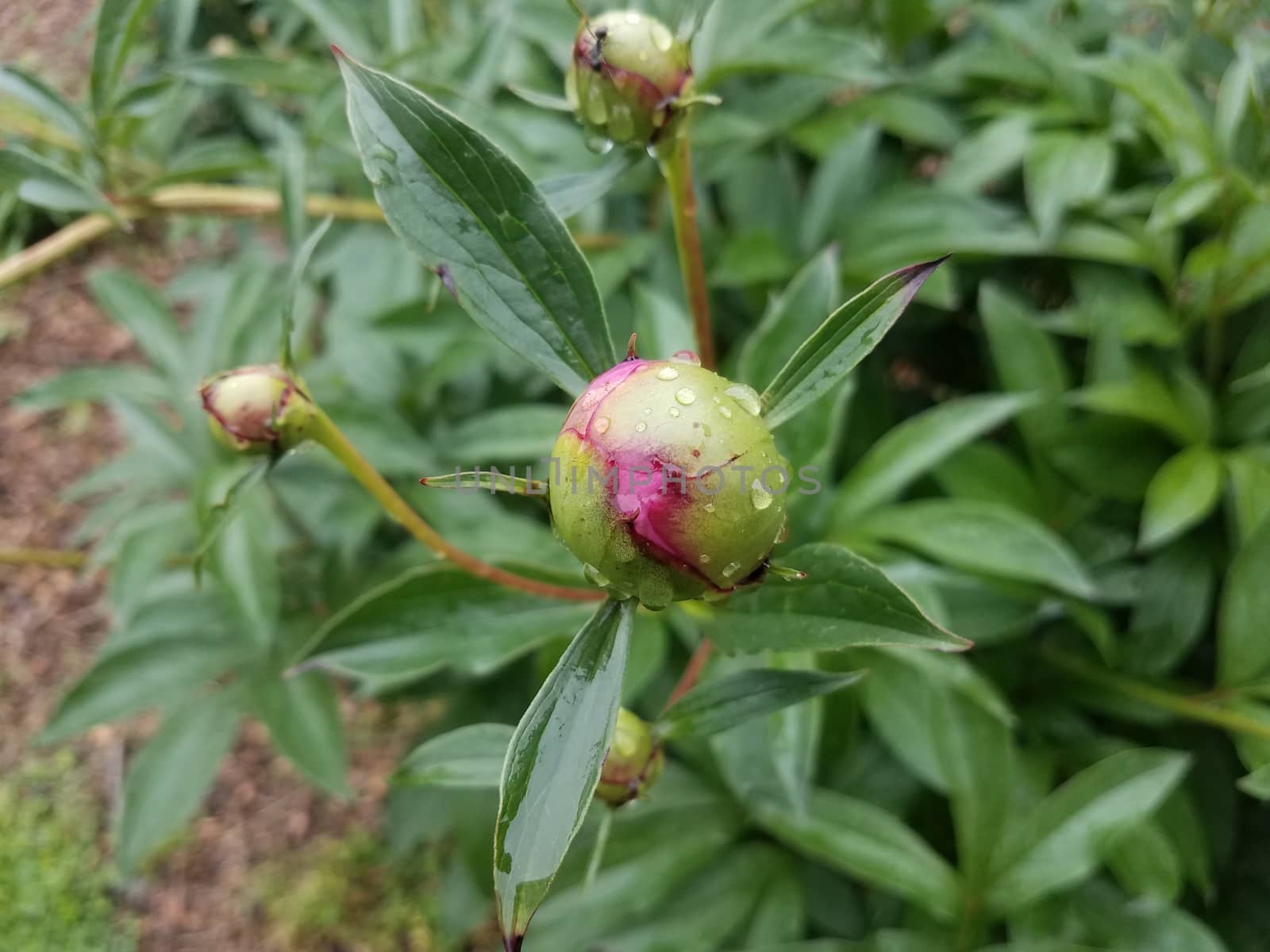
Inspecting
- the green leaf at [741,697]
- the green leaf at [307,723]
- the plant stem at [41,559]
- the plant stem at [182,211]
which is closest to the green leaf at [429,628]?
the green leaf at [741,697]

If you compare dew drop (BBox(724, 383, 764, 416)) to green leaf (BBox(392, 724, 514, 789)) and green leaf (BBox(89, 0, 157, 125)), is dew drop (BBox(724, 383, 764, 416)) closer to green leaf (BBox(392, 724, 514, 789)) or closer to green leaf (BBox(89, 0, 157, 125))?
green leaf (BBox(392, 724, 514, 789))

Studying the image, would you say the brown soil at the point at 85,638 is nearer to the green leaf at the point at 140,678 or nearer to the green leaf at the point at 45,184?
the green leaf at the point at 140,678

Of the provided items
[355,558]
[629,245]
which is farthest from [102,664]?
[629,245]

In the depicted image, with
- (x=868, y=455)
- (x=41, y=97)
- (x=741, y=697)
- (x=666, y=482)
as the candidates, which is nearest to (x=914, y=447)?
(x=868, y=455)

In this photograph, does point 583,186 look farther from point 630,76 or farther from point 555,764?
point 555,764

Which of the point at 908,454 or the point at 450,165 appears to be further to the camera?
the point at 908,454

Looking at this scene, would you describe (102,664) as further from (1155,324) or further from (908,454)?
(1155,324)
